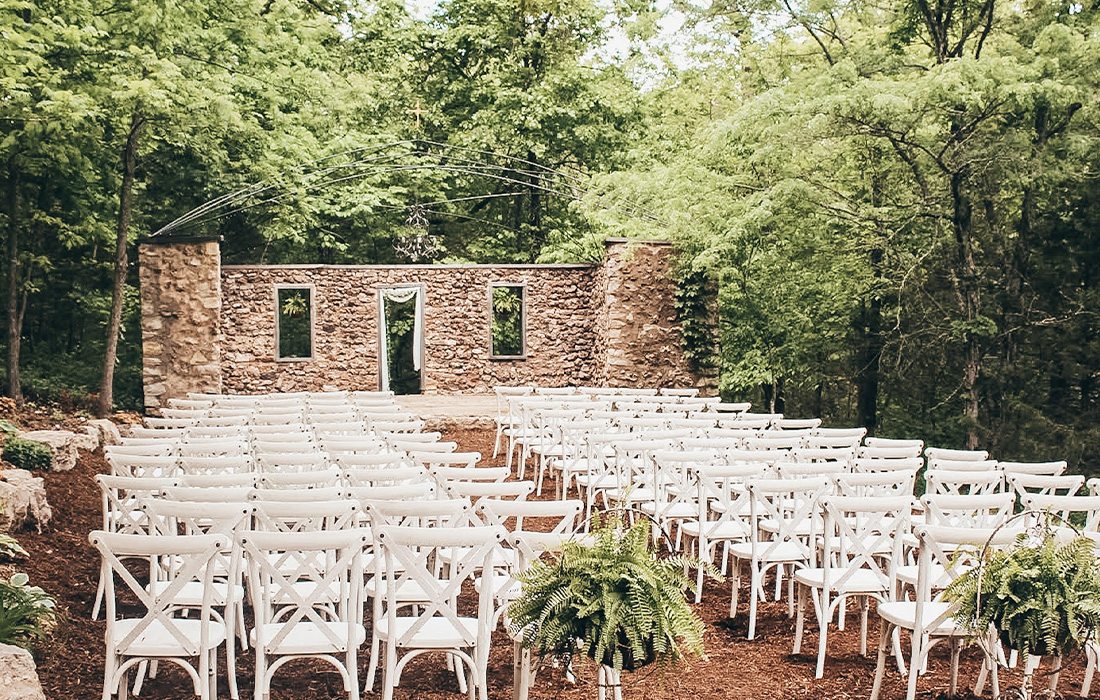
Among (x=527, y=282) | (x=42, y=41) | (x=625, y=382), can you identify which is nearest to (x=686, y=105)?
(x=527, y=282)

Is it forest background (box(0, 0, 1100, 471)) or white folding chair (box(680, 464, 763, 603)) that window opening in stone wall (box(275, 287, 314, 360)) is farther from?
white folding chair (box(680, 464, 763, 603))

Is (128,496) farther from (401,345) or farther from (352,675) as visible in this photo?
(401,345)

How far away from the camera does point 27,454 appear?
30.2 ft

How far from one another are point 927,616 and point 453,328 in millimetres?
15439

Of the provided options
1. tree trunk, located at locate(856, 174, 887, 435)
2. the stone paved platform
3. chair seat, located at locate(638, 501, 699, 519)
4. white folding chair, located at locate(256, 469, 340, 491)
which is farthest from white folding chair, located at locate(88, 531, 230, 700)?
tree trunk, located at locate(856, 174, 887, 435)

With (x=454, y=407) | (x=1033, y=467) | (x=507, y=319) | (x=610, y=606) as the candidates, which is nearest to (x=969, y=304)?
(x=1033, y=467)

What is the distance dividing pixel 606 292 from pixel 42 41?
970 centimetres

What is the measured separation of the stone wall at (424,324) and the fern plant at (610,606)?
46.4 feet

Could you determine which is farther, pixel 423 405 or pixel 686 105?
pixel 686 105

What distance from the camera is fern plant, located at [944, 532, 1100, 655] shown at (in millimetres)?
3779

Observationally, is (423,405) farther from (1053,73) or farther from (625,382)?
(1053,73)

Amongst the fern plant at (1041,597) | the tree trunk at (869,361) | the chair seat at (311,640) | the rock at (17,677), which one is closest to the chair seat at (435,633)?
the chair seat at (311,640)

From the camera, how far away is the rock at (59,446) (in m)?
9.59

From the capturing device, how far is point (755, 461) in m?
7.23
